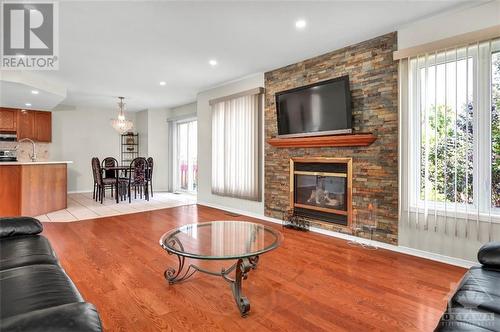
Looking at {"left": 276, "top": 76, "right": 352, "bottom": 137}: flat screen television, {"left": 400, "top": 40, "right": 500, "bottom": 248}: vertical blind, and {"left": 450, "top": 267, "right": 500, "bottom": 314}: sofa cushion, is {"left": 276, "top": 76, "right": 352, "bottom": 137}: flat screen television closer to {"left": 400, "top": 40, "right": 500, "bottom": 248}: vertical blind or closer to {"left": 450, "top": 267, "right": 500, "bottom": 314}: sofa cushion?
{"left": 400, "top": 40, "right": 500, "bottom": 248}: vertical blind

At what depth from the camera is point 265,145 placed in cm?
491

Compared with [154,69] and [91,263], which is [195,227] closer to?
[91,263]

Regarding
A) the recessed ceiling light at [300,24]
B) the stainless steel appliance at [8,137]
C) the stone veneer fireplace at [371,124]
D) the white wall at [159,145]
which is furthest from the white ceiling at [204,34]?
the white wall at [159,145]

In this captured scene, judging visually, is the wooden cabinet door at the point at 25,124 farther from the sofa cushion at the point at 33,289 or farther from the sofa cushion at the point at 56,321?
the sofa cushion at the point at 56,321

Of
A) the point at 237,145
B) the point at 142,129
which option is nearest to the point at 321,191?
the point at 237,145

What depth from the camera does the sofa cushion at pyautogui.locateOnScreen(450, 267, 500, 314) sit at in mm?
1207

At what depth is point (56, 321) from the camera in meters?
0.85

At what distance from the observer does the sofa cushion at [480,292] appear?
1.21m

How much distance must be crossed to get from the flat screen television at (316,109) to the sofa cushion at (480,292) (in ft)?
7.52

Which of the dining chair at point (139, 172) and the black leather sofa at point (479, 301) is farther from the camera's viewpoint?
the dining chair at point (139, 172)

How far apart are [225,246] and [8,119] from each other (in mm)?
7669

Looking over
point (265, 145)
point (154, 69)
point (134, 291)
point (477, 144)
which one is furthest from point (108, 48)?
point (477, 144)

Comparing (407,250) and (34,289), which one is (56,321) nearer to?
(34,289)

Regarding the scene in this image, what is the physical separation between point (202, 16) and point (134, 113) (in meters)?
7.31
